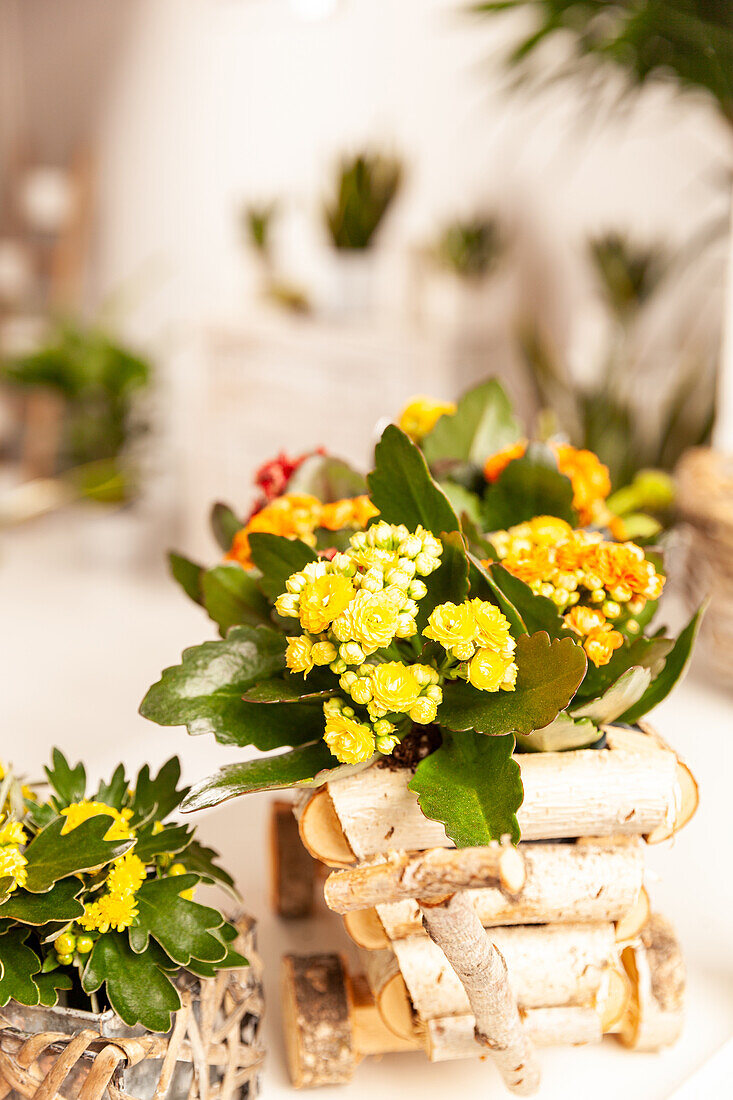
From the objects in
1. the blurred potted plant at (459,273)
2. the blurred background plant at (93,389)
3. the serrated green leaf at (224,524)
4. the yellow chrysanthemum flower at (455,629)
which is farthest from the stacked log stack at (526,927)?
the blurred background plant at (93,389)

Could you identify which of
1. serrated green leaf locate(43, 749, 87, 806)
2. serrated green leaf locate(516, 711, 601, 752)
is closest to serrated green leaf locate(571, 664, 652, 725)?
serrated green leaf locate(516, 711, 601, 752)

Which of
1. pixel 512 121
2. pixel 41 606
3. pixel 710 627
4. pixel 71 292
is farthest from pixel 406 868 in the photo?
→ pixel 71 292

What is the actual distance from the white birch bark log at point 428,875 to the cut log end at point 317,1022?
222 mm

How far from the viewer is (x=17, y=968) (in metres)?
0.54

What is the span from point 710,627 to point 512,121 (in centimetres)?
253

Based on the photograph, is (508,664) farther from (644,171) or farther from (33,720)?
(644,171)

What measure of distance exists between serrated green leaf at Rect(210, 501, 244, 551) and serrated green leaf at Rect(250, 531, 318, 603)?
0.21m

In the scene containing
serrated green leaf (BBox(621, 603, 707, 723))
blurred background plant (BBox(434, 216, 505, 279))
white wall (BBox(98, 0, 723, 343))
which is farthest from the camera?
white wall (BBox(98, 0, 723, 343))

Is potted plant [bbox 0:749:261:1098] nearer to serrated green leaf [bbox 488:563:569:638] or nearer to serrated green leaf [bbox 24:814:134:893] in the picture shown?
Result: serrated green leaf [bbox 24:814:134:893]

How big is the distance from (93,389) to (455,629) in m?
2.90

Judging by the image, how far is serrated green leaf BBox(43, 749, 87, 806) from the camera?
2.11 ft

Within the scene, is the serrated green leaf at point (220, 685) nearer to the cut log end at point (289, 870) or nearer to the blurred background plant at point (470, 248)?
the cut log end at point (289, 870)

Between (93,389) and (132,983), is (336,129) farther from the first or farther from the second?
(132,983)

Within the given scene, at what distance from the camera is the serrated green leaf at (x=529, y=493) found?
30.8 inches
